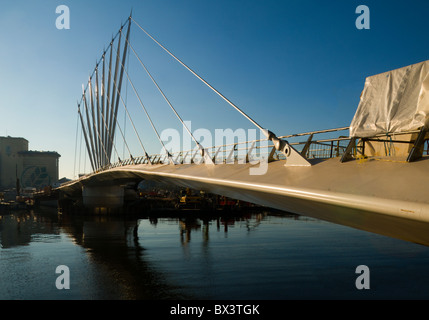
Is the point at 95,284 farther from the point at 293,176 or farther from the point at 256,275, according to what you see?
the point at 293,176

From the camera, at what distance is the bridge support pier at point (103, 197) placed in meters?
54.2

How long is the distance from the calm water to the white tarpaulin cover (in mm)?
9980

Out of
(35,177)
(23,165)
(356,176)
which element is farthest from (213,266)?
(23,165)

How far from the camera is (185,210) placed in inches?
2464

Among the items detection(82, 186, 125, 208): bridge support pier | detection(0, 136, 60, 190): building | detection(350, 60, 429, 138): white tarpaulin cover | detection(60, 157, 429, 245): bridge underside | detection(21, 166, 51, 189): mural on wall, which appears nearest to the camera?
detection(60, 157, 429, 245): bridge underside

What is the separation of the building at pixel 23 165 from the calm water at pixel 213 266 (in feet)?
534

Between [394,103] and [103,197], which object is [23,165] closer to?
[103,197]

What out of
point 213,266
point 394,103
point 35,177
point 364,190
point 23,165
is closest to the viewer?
point 364,190

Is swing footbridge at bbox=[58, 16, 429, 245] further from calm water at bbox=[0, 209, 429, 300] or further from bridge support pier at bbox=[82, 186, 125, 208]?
bridge support pier at bbox=[82, 186, 125, 208]

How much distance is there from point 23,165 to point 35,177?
850cm

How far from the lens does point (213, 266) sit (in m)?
21.8

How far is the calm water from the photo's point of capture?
53.5 feet

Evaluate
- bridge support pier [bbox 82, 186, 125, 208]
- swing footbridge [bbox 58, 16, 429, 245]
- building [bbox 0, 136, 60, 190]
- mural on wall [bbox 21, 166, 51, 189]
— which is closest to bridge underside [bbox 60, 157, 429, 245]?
swing footbridge [bbox 58, 16, 429, 245]
